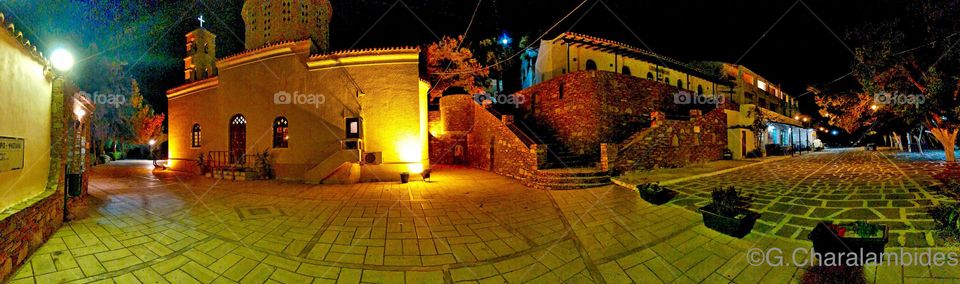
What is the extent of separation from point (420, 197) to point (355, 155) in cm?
442

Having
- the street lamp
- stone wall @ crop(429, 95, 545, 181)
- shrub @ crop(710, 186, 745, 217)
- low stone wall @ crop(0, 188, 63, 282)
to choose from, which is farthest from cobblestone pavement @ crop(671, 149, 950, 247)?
the street lamp

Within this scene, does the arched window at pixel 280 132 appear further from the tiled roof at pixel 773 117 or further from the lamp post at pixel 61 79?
the tiled roof at pixel 773 117

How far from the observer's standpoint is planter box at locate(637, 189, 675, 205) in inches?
257

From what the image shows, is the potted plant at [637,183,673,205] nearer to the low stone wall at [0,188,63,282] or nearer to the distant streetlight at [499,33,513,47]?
the low stone wall at [0,188,63,282]

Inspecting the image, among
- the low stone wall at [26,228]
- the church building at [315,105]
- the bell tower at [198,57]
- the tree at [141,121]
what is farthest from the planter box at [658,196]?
the tree at [141,121]

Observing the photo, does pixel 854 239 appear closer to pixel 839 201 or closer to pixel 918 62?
pixel 839 201

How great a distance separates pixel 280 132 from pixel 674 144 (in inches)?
621

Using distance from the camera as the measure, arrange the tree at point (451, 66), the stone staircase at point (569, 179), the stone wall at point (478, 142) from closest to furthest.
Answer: the stone staircase at point (569, 179) → the stone wall at point (478, 142) → the tree at point (451, 66)

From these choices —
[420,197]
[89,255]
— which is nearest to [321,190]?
[420,197]

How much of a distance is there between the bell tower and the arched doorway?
5340mm

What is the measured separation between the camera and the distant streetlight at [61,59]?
5.51 meters

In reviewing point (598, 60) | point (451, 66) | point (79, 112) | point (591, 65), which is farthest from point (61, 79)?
point (598, 60)

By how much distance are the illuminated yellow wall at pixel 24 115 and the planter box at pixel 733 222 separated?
9651 mm

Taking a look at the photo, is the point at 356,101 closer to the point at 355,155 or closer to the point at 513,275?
→ the point at 355,155
